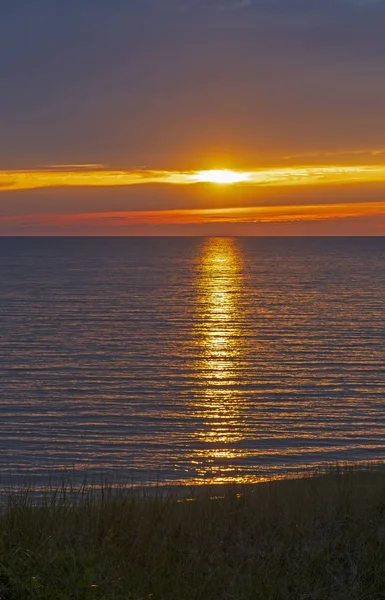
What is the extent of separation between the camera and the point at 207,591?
687 centimetres

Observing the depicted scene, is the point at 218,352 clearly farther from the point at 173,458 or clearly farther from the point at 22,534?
the point at 22,534

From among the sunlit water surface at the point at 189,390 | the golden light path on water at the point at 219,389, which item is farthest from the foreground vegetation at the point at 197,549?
the golden light path on water at the point at 219,389

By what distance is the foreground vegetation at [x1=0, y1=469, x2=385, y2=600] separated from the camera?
21.2 ft

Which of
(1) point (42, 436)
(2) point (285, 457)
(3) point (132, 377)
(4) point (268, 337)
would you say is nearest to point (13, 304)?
(4) point (268, 337)

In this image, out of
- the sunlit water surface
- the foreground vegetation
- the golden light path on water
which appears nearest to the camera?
the foreground vegetation

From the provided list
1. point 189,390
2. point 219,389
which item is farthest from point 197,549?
point 189,390

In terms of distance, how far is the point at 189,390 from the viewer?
1287 inches

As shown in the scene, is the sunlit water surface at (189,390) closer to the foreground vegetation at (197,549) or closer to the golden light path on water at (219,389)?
the golden light path on water at (219,389)

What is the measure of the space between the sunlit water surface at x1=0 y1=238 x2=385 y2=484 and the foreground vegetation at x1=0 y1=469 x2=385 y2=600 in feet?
19.4

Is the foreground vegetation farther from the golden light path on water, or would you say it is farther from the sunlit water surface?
the golden light path on water

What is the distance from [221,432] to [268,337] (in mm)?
24889

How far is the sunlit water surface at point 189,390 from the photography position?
21.8 metres

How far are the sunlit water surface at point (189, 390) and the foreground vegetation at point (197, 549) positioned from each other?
592 centimetres

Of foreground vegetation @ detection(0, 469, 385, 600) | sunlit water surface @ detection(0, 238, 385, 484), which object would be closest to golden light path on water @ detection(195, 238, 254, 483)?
sunlit water surface @ detection(0, 238, 385, 484)
